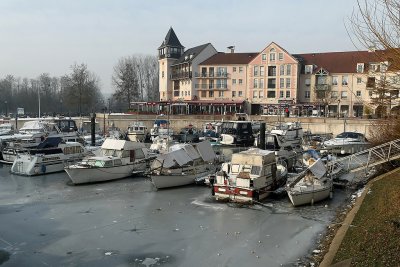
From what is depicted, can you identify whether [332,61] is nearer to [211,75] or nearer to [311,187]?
[211,75]

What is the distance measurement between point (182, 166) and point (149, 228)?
36.3ft

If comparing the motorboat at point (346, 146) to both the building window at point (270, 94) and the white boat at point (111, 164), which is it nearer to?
the white boat at point (111, 164)

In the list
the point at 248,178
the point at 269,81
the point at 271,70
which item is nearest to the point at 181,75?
the point at 269,81

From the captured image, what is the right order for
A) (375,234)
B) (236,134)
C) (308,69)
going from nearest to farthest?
(375,234) → (236,134) → (308,69)

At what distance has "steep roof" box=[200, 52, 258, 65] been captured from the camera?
8988cm

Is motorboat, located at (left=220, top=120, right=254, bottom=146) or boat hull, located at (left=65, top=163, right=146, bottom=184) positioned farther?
motorboat, located at (left=220, top=120, right=254, bottom=146)

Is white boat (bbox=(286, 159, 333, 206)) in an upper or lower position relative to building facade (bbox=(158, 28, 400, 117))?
lower

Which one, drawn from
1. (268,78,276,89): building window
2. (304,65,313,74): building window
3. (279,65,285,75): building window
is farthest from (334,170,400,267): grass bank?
(304,65,313,74): building window

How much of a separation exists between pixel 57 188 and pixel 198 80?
67453 millimetres

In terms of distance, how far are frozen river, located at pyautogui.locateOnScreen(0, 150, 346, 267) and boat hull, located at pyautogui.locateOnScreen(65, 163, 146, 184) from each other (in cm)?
164

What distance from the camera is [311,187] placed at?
2353cm

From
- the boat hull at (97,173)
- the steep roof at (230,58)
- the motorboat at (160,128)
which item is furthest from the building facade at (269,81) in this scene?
→ the boat hull at (97,173)

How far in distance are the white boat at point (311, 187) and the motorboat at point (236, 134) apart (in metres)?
25.5

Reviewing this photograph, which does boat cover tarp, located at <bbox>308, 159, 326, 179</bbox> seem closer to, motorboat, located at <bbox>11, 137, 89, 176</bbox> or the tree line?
motorboat, located at <bbox>11, 137, 89, 176</bbox>
